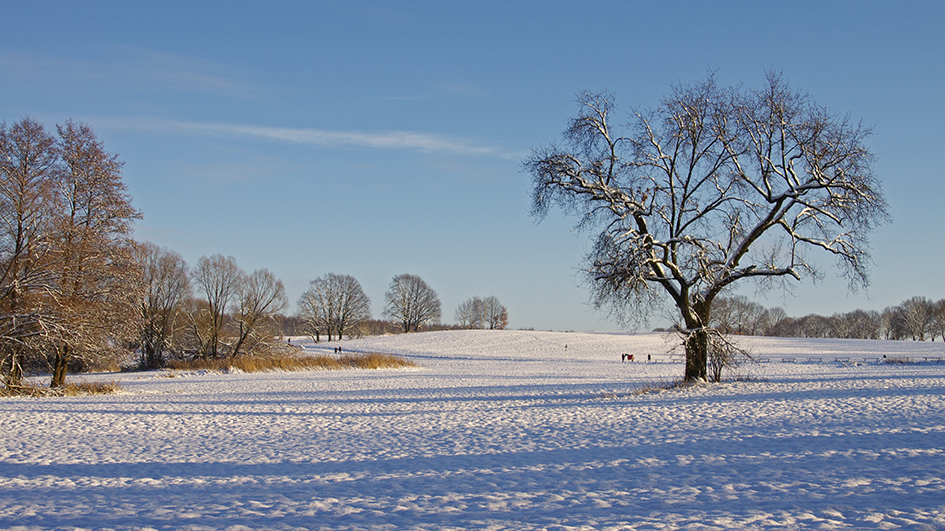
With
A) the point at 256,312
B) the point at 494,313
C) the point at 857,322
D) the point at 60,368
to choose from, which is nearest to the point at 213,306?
the point at 256,312

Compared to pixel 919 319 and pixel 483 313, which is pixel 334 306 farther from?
pixel 919 319

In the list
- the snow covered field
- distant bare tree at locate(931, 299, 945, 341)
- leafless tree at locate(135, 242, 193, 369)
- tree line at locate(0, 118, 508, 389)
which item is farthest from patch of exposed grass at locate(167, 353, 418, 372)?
distant bare tree at locate(931, 299, 945, 341)

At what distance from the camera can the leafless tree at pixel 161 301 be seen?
4862 centimetres

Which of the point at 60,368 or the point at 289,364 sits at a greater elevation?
the point at 60,368

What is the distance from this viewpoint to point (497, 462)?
9039mm

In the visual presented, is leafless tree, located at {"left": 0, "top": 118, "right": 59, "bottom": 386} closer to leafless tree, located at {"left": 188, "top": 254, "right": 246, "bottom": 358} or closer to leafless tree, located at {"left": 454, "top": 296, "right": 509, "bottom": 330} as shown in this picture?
leafless tree, located at {"left": 188, "top": 254, "right": 246, "bottom": 358}

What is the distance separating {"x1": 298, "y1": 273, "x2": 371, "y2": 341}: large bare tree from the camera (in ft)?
311

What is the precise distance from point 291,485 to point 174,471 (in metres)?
2.24

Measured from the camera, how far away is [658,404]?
49.3 feet

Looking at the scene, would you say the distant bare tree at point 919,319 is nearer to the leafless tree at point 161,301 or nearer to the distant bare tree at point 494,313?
the distant bare tree at point 494,313

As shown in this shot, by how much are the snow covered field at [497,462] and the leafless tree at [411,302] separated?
272ft

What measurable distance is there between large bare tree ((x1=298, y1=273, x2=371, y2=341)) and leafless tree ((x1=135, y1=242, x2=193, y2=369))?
131 feet

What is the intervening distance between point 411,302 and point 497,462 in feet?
307

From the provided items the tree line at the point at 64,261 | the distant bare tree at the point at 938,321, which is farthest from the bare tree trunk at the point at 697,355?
the distant bare tree at the point at 938,321
